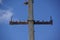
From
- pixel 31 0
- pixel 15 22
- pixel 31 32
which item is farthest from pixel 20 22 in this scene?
pixel 31 0

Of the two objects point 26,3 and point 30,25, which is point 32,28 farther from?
point 26,3

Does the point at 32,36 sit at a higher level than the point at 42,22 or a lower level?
lower

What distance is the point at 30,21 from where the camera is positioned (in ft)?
13.0

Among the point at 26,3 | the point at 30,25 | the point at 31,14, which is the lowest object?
the point at 30,25

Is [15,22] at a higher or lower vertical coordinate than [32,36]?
higher

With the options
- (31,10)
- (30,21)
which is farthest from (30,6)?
(30,21)

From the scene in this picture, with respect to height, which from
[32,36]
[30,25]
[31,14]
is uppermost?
Answer: [31,14]

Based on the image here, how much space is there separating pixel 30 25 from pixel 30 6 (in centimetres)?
53

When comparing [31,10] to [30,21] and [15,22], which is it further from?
[15,22]

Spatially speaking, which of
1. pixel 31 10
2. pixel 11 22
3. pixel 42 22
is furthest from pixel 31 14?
pixel 11 22

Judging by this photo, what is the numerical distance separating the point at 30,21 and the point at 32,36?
0.43 m

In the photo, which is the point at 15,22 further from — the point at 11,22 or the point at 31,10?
the point at 31,10

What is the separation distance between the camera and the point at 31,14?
3.97 meters

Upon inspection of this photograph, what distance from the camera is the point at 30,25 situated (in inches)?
157
